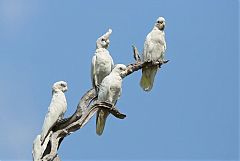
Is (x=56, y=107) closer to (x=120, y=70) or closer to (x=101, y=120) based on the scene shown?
(x=101, y=120)

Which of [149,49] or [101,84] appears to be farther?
[149,49]

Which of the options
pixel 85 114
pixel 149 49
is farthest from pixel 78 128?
pixel 149 49

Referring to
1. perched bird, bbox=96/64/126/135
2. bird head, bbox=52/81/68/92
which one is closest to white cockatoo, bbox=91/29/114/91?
perched bird, bbox=96/64/126/135

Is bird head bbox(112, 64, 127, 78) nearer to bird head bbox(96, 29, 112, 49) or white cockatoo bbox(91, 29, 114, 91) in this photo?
white cockatoo bbox(91, 29, 114, 91)

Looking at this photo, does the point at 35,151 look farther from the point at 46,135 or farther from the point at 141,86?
the point at 141,86

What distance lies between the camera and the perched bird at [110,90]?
13594mm

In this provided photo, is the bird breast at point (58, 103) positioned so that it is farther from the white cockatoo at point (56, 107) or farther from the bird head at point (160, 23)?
the bird head at point (160, 23)

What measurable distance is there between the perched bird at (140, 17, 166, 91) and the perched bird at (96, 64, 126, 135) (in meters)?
0.69

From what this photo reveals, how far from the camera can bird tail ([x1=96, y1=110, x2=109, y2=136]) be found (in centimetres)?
1360

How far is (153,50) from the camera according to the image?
1480cm

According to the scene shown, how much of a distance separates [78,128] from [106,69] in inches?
52.9

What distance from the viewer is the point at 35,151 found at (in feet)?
42.5

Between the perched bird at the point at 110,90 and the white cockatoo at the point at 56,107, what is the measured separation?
0.57 metres

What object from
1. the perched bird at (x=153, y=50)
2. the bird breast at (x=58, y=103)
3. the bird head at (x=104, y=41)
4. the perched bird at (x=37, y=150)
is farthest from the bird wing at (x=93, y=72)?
the perched bird at (x=37, y=150)
